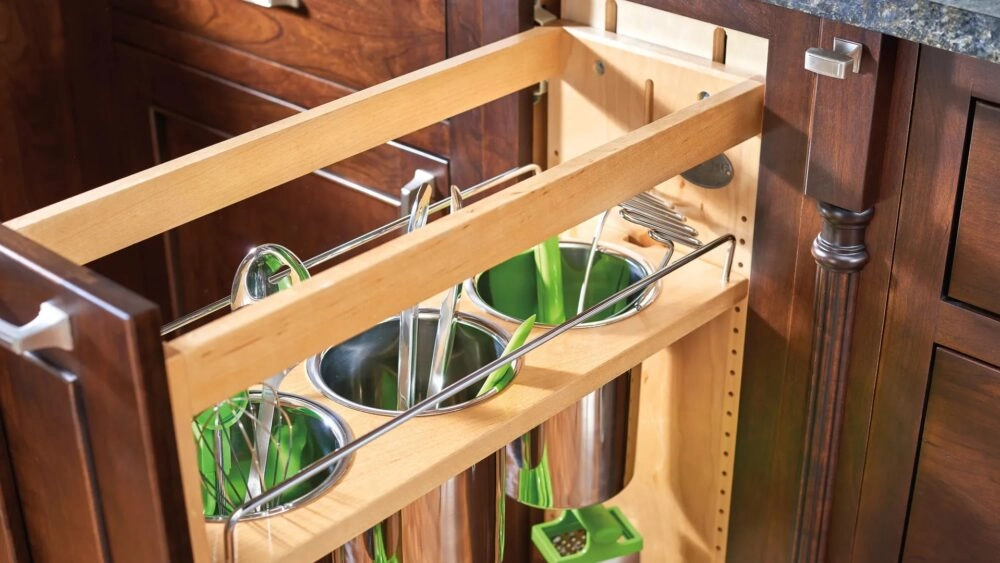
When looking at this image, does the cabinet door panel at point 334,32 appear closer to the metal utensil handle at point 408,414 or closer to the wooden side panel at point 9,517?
the metal utensil handle at point 408,414

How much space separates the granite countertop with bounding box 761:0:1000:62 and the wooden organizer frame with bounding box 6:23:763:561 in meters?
0.16

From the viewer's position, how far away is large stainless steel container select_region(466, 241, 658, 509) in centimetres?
131

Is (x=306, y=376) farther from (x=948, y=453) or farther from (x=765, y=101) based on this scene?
(x=948, y=453)

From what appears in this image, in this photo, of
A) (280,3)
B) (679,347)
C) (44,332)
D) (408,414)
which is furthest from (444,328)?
(280,3)

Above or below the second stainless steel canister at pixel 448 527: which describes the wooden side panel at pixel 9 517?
above

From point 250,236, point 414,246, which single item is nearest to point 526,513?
point 250,236

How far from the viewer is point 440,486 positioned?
1.17 m

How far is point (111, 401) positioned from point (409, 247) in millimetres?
239

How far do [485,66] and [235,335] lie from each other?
55 centimetres

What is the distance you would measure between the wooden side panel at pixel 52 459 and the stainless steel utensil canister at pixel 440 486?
267 mm

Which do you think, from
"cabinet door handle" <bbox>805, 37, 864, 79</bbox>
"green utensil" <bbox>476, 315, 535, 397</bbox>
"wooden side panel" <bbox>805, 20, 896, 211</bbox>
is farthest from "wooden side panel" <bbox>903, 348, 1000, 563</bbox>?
"green utensil" <bbox>476, 315, 535, 397</bbox>

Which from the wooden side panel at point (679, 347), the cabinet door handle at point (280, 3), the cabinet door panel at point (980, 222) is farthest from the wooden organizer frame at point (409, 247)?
the cabinet door handle at point (280, 3)

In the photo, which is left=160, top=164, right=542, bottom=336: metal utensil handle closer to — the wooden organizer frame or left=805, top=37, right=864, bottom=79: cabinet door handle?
the wooden organizer frame

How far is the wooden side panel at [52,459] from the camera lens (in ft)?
2.85
